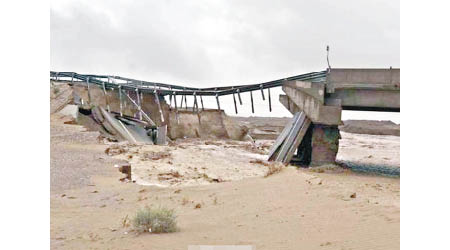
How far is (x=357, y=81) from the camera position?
21531mm

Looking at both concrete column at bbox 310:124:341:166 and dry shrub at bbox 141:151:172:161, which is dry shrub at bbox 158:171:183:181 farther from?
concrete column at bbox 310:124:341:166

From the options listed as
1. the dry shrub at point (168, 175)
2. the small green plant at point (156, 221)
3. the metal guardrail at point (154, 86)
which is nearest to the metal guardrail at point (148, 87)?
the metal guardrail at point (154, 86)

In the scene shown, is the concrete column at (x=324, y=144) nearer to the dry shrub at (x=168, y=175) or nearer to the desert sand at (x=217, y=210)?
the desert sand at (x=217, y=210)

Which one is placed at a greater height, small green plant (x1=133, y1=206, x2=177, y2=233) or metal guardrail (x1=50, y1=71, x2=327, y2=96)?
metal guardrail (x1=50, y1=71, x2=327, y2=96)

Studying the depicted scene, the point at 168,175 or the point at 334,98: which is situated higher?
the point at 334,98

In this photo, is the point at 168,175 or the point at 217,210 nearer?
the point at 217,210

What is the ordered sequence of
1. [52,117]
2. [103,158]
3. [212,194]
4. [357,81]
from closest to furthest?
[212,194], [103,158], [357,81], [52,117]

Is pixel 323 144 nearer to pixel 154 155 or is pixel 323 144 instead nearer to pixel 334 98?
pixel 334 98

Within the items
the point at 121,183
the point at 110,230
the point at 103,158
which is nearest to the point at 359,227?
the point at 110,230

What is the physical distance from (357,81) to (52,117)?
1715 cm

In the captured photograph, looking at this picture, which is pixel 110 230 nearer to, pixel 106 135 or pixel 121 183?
pixel 121 183

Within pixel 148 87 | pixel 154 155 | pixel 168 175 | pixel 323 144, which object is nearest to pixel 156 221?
pixel 168 175

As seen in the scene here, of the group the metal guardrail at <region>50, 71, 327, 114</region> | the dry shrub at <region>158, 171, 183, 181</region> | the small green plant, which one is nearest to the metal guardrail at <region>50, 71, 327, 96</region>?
the metal guardrail at <region>50, 71, 327, 114</region>

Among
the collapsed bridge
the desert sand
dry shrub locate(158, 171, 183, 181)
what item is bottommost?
dry shrub locate(158, 171, 183, 181)
